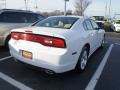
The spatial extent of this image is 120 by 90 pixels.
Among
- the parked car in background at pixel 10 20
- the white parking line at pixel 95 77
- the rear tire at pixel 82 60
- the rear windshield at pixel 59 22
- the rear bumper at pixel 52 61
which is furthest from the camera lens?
the parked car in background at pixel 10 20

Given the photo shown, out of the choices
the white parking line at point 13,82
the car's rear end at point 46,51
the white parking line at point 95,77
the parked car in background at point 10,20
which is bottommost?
the white parking line at point 95,77

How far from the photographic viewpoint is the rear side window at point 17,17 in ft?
28.4

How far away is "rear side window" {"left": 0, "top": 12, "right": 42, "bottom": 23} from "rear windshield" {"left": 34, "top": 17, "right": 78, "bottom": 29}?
7.75 ft

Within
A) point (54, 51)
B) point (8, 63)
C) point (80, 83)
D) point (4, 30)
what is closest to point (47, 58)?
point (54, 51)

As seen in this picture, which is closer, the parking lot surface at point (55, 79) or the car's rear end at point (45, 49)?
the car's rear end at point (45, 49)

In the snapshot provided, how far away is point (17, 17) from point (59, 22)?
10.1 feet

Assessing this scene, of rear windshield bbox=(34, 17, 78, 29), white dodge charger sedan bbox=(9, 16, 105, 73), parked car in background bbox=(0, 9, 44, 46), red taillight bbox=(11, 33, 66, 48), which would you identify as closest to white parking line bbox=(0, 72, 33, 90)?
white dodge charger sedan bbox=(9, 16, 105, 73)

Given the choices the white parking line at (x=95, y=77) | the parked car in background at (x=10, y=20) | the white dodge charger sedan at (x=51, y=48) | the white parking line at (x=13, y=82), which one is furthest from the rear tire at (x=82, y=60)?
the parked car in background at (x=10, y=20)

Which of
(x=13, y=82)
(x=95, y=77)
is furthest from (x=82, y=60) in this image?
(x=13, y=82)

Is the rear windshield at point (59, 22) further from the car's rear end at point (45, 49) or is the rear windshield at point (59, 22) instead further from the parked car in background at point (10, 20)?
the parked car in background at point (10, 20)

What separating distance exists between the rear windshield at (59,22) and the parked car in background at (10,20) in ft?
6.97

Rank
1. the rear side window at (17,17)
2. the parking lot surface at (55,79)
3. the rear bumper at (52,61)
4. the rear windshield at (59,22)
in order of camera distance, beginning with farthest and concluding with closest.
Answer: the rear side window at (17,17) < the rear windshield at (59,22) < the parking lot surface at (55,79) < the rear bumper at (52,61)

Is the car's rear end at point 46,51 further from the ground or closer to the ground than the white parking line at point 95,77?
further from the ground

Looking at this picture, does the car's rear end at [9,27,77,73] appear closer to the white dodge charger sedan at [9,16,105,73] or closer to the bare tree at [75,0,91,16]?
the white dodge charger sedan at [9,16,105,73]
